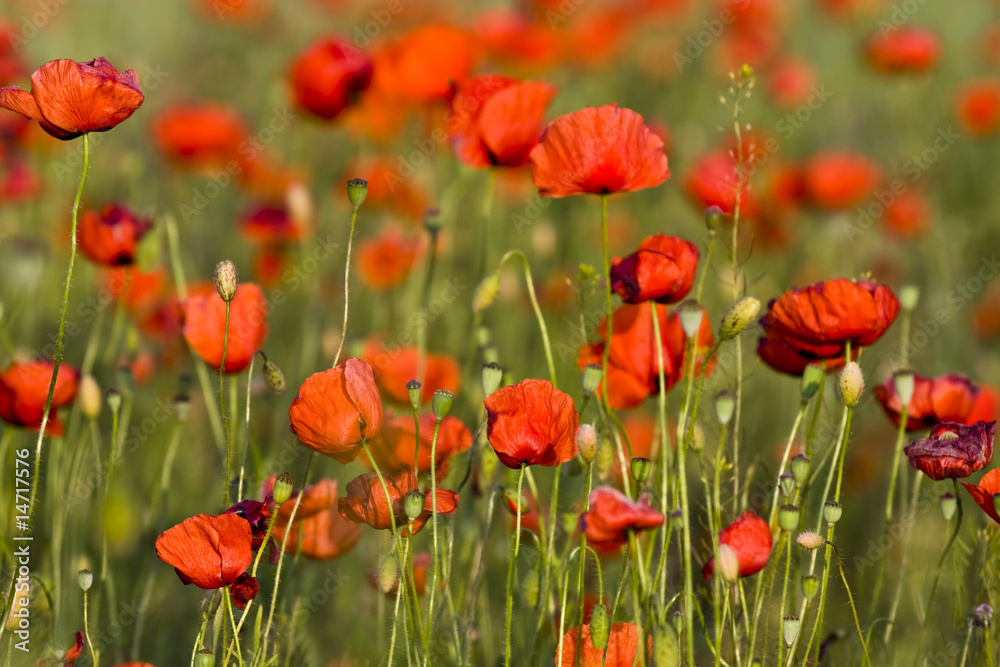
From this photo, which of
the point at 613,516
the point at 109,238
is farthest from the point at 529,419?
the point at 109,238

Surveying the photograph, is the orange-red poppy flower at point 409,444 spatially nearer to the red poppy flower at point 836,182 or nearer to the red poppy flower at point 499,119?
the red poppy flower at point 499,119

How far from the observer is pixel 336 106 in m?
2.10

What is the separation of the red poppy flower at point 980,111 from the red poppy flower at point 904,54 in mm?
291

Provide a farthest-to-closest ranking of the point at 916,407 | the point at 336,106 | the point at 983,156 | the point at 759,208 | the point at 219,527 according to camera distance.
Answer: the point at 983,156 → the point at 759,208 → the point at 336,106 → the point at 916,407 → the point at 219,527

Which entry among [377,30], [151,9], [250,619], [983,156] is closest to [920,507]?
[250,619]

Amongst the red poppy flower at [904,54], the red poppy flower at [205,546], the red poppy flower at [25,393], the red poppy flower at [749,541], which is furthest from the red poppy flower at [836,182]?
the red poppy flower at [205,546]

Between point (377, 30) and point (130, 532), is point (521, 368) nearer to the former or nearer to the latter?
point (130, 532)

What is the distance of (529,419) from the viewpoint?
3.48 feet

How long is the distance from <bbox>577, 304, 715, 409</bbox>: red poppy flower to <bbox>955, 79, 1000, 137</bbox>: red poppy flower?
108 inches

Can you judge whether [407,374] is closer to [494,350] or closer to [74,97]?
[494,350]

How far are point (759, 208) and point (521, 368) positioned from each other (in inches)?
33.9

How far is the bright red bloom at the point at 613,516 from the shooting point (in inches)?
36.0

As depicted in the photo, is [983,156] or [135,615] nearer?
[135,615]

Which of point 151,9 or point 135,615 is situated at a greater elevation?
point 151,9
